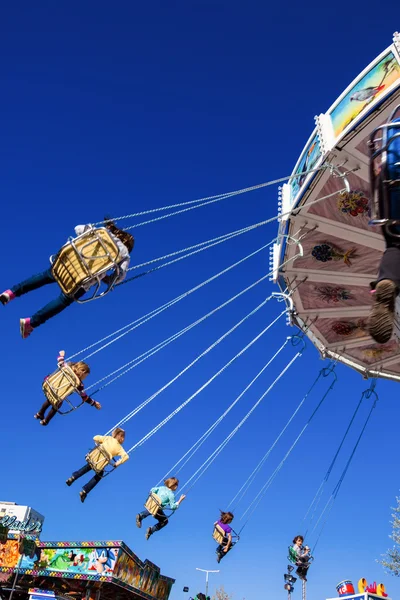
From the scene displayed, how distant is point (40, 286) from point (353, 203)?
514 centimetres

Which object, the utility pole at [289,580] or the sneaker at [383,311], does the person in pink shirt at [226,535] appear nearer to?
the utility pole at [289,580]

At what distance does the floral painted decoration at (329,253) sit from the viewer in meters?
9.79

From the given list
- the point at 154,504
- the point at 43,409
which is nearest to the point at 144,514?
the point at 154,504

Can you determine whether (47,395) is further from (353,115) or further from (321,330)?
(321,330)

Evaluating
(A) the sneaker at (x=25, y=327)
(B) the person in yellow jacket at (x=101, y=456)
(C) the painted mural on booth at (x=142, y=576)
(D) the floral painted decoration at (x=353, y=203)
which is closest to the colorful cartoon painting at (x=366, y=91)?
(D) the floral painted decoration at (x=353, y=203)

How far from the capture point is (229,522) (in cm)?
1274

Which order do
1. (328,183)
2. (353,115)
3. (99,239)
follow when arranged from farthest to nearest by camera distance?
(328,183) → (353,115) → (99,239)

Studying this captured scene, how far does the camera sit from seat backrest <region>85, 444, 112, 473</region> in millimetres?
9109

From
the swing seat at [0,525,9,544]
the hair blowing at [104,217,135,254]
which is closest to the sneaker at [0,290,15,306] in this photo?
the hair blowing at [104,217,135,254]

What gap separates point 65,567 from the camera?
34.3 ft

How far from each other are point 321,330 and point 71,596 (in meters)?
7.15

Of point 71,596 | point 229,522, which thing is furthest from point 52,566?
point 229,522

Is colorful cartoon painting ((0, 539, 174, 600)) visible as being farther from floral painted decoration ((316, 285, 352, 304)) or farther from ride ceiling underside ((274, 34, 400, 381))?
floral painted decoration ((316, 285, 352, 304))

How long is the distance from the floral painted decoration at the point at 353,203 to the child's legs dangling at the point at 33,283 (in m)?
4.70
